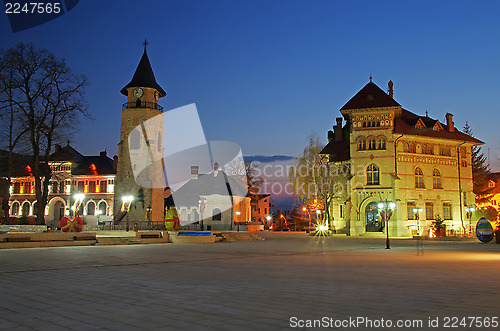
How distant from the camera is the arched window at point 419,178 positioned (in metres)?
46.6

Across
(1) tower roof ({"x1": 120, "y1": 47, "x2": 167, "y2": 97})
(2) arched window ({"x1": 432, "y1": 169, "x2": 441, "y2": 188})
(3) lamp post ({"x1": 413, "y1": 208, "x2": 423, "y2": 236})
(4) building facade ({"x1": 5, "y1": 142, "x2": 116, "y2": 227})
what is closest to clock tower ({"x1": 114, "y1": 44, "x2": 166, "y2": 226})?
(1) tower roof ({"x1": 120, "y1": 47, "x2": 167, "y2": 97})

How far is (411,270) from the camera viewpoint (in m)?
13.4

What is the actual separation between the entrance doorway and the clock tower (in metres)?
31.9

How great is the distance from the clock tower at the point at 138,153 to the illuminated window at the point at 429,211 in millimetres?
37398

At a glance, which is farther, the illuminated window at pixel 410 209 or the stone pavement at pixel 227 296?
the illuminated window at pixel 410 209

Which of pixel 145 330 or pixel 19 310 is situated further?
pixel 19 310

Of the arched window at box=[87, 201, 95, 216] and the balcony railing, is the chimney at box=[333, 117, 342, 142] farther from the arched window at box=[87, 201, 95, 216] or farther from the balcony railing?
the arched window at box=[87, 201, 95, 216]

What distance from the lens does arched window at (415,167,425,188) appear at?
46.6 metres

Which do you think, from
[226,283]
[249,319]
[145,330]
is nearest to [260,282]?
[226,283]

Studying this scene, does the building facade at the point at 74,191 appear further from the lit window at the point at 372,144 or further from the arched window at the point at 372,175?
the lit window at the point at 372,144

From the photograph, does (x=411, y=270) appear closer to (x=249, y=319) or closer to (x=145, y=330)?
(x=249, y=319)

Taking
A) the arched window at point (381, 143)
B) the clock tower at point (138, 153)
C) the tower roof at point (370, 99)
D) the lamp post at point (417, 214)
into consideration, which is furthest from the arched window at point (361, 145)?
the clock tower at point (138, 153)

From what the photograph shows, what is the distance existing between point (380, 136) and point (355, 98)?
526 cm

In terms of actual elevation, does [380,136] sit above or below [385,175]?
above
